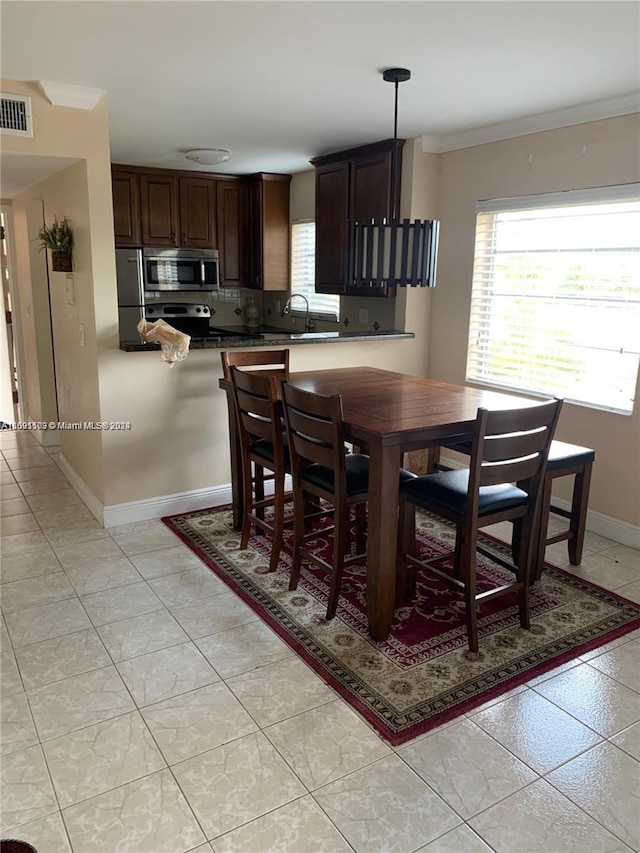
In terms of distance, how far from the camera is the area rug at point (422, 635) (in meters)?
2.30

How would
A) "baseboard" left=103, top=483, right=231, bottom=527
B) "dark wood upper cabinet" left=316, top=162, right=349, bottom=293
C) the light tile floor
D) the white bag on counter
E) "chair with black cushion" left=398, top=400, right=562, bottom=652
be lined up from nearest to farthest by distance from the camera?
1. the light tile floor
2. "chair with black cushion" left=398, top=400, right=562, bottom=652
3. the white bag on counter
4. "baseboard" left=103, top=483, right=231, bottom=527
5. "dark wood upper cabinet" left=316, top=162, right=349, bottom=293

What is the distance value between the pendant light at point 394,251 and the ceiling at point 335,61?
408 millimetres

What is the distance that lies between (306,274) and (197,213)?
118 cm

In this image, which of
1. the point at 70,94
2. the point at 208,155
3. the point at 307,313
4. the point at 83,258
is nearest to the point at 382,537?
the point at 83,258

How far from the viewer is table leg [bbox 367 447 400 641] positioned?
244 centimetres

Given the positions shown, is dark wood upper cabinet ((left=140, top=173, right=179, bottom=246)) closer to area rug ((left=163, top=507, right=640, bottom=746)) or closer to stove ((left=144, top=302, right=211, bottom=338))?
stove ((left=144, top=302, right=211, bottom=338))

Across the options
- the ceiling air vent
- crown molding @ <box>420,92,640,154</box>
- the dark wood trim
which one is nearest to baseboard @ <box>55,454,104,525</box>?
the ceiling air vent

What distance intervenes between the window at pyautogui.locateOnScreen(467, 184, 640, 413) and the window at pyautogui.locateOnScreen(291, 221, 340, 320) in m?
1.82

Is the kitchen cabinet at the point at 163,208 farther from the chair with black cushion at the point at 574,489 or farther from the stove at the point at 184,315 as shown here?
the chair with black cushion at the point at 574,489

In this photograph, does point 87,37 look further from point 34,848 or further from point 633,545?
point 633,545

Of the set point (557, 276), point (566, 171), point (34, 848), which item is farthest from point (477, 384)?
point (34, 848)

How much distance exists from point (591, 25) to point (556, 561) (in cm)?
247

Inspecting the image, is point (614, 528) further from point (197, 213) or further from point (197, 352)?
point (197, 213)

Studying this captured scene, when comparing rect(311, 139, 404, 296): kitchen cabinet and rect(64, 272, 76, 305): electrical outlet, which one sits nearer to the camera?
rect(64, 272, 76, 305): electrical outlet
